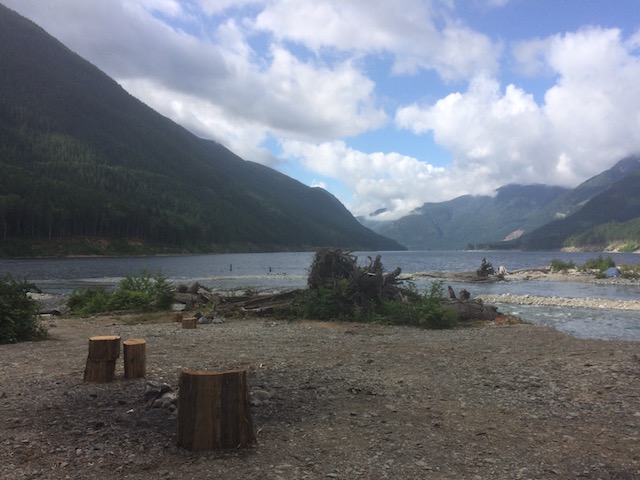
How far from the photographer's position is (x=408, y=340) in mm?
14852

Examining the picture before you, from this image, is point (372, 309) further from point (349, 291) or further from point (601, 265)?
point (601, 265)

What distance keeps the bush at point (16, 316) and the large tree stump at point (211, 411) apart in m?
10.5

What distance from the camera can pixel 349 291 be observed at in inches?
819

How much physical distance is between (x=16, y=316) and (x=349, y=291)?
40.9 feet

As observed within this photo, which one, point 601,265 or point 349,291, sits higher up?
point 601,265

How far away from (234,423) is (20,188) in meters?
130

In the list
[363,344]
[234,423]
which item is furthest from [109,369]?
[363,344]

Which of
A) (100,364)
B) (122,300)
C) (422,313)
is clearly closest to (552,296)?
(422,313)

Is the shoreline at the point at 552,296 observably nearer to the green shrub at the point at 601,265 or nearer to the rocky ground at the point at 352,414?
the green shrub at the point at 601,265

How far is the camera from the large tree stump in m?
5.64

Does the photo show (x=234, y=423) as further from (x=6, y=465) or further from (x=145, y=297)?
(x=145, y=297)

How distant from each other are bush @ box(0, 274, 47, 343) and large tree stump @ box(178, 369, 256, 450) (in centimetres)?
1046

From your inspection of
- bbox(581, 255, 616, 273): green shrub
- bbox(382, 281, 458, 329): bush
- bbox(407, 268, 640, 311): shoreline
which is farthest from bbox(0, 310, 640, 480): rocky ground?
bbox(581, 255, 616, 273): green shrub

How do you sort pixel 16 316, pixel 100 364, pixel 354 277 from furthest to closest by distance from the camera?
1. pixel 354 277
2. pixel 16 316
3. pixel 100 364
